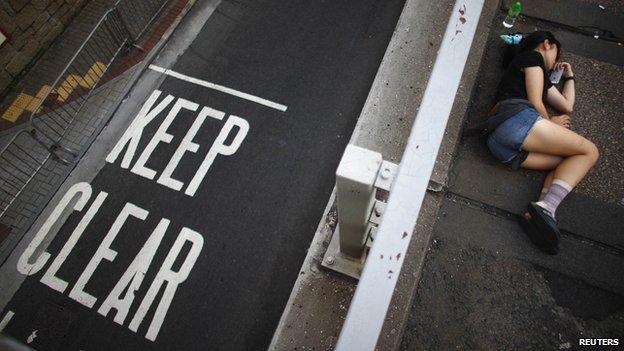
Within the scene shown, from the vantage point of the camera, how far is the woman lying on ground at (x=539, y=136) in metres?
3.88

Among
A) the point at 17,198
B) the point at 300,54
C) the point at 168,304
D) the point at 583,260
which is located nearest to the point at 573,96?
the point at 583,260

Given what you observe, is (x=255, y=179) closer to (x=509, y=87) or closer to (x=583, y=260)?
(x=509, y=87)

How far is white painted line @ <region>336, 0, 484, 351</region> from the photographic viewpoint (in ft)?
4.74

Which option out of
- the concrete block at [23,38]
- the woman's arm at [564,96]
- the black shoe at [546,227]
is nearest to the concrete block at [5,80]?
the concrete block at [23,38]

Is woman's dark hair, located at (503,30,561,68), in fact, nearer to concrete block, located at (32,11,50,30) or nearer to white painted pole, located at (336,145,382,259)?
white painted pole, located at (336,145,382,259)

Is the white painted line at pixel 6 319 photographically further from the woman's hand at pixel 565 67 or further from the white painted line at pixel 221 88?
the woman's hand at pixel 565 67

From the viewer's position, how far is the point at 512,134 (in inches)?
156

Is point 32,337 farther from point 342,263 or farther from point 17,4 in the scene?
point 17,4

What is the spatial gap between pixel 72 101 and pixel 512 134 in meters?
6.23

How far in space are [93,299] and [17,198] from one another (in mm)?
2033

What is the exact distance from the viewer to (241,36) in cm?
591

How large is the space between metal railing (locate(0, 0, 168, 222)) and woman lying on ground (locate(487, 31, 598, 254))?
5.36m

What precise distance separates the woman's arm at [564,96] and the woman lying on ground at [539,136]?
0.01 m

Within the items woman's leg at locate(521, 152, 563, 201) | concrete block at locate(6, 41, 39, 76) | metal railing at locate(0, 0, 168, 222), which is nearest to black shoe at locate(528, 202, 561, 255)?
woman's leg at locate(521, 152, 563, 201)
